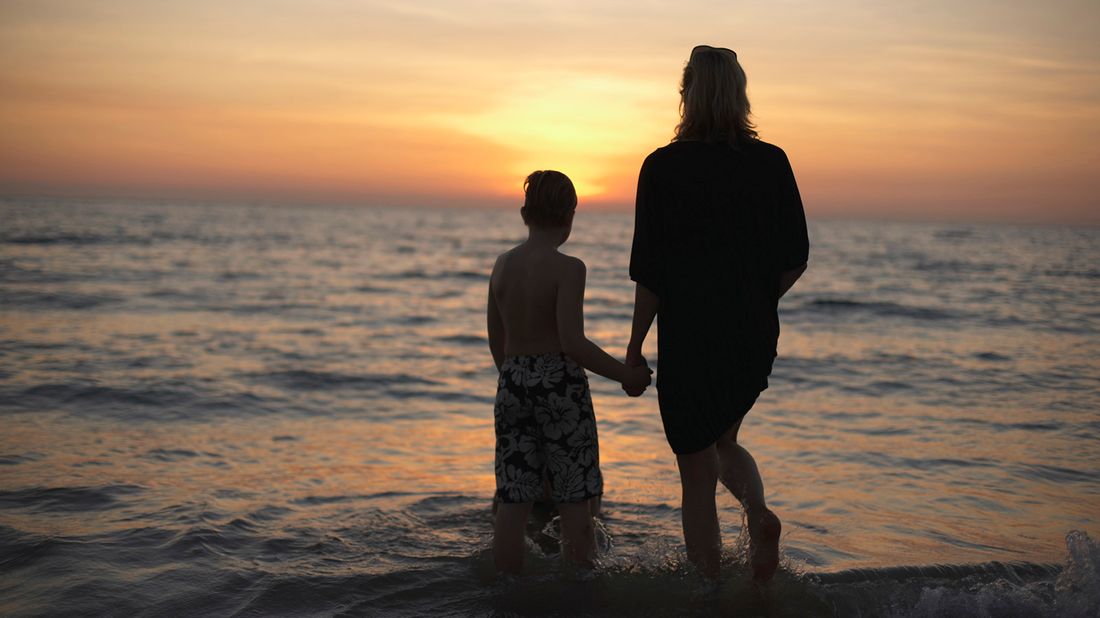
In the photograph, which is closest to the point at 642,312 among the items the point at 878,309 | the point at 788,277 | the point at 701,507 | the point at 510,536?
the point at 788,277

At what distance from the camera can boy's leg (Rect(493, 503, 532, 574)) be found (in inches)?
152

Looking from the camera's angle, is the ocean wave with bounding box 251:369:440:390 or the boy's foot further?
the ocean wave with bounding box 251:369:440:390

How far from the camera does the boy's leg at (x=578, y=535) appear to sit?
3.85 meters

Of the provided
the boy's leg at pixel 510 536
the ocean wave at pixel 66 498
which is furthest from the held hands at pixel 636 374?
the ocean wave at pixel 66 498

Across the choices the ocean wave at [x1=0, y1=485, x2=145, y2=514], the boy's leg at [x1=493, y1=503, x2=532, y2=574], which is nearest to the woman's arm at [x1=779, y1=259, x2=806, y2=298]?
the boy's leg at [x1=493, y1=503, x2=532, y2=574]

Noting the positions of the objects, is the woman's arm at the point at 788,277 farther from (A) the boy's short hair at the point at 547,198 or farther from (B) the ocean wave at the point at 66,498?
(B) the ocean wave at the point at 66,498

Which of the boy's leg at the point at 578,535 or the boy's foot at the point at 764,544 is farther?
the boy's leg at the point at 578,535

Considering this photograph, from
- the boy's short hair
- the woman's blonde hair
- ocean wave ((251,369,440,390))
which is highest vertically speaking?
the woman's blonde hair

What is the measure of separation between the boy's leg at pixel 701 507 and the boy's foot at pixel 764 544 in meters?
0.17

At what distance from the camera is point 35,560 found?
13.9 feet

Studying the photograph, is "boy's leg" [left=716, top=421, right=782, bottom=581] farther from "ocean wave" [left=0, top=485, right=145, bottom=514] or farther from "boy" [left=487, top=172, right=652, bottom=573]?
"ocean wave" [left=0, top=485, right=145, bottom=514]

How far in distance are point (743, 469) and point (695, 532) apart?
13.4 inches

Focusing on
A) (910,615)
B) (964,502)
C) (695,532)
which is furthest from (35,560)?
(964,502)

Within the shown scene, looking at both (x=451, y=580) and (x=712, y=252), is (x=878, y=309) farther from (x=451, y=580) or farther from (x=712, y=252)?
(x=712, y=252)
